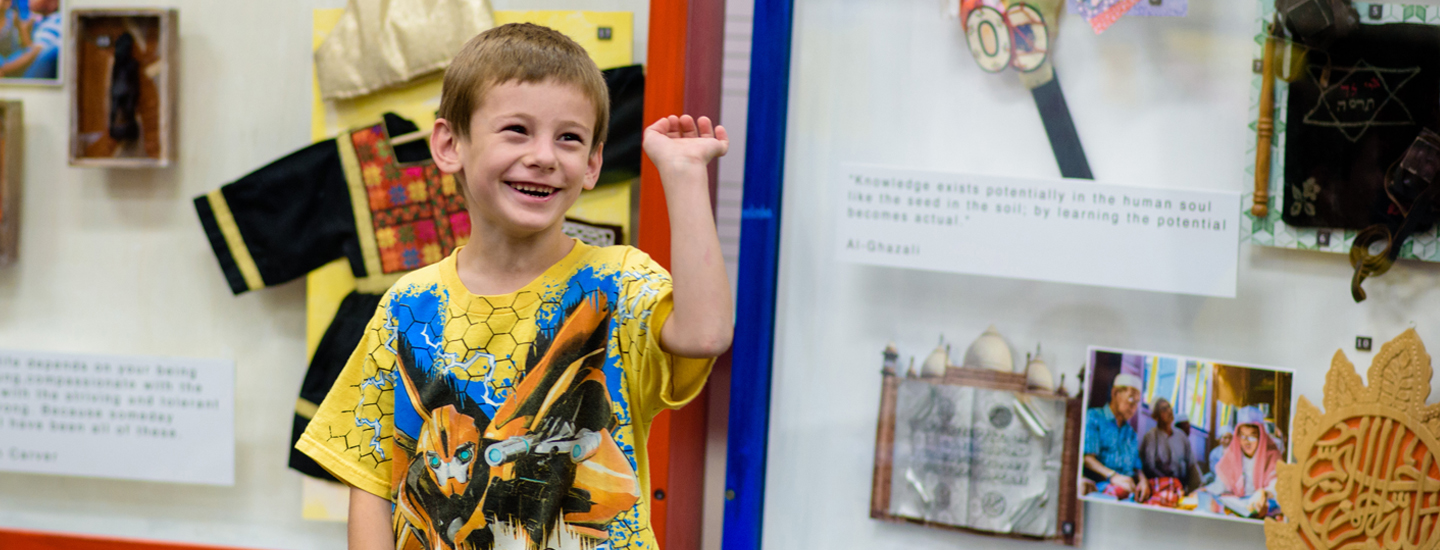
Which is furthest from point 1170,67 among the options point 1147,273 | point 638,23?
point 638,23

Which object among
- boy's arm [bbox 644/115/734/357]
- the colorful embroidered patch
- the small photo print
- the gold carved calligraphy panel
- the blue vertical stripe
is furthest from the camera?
the small photo print

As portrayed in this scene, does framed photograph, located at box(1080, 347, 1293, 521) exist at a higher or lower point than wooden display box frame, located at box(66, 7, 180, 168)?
lower

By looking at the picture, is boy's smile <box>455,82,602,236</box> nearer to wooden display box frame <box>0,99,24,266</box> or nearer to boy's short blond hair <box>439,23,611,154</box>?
boy's short blond hair <box>439,23,611,154</box>

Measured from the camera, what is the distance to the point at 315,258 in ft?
4.49

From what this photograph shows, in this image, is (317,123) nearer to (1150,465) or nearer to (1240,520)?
(1150,465)

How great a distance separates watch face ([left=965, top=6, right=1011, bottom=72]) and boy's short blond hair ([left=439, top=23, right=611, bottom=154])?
2.03ft

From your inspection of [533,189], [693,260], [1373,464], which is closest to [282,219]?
[533,189]

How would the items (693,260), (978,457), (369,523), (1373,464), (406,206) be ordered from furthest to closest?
(406,206)
(978,457)
(1373,464)
(369,523)
(693,260)

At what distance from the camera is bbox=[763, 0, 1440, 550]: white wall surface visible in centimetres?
117

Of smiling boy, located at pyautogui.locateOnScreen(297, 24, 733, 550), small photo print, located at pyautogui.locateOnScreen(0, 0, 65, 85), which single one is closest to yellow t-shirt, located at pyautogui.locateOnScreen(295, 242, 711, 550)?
smiling boy, located at pyautogui.locateOnScreen(297, 24, 733, 550)

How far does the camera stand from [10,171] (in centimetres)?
146

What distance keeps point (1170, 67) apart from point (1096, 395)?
39 cm

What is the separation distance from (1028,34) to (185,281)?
119 centimetres

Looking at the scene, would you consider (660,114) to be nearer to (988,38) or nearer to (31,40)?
(988,38)
